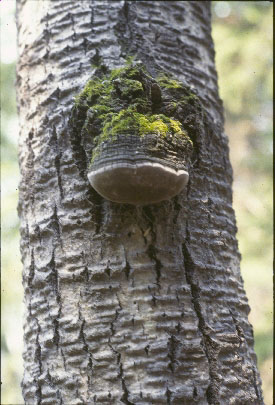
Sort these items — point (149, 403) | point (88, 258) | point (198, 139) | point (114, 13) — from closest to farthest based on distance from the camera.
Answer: point (149, 403) → point (88, 258) → point (198, 139) → point (114, 13)

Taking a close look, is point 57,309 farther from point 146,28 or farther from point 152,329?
point 146,28

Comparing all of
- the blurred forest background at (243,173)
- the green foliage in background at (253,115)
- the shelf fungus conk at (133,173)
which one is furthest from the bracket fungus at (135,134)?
the green foliage in background at (253,115)

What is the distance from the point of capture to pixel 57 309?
1.36m

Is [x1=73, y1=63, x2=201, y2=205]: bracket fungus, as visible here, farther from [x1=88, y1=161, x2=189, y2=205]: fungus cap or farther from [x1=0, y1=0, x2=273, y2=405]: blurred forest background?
[x1=0, y1=0, x2=273, y2=405]: blurred forest background

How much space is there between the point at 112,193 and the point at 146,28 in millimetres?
749

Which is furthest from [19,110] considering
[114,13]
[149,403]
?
[149,403]

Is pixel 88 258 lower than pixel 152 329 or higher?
higher

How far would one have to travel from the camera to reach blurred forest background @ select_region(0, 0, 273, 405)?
413cm

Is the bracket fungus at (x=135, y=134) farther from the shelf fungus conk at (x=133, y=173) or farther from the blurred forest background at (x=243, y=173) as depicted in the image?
the blurred forest background at (x=243, y=173)

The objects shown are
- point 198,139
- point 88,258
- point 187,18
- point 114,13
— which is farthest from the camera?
point 187,18

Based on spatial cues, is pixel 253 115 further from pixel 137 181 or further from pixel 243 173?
pixel 137 181

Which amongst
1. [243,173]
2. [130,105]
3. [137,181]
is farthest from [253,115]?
[137,181]

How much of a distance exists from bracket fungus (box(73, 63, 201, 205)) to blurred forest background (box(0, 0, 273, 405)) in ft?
8.33

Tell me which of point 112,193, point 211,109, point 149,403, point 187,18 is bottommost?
point 149,403
